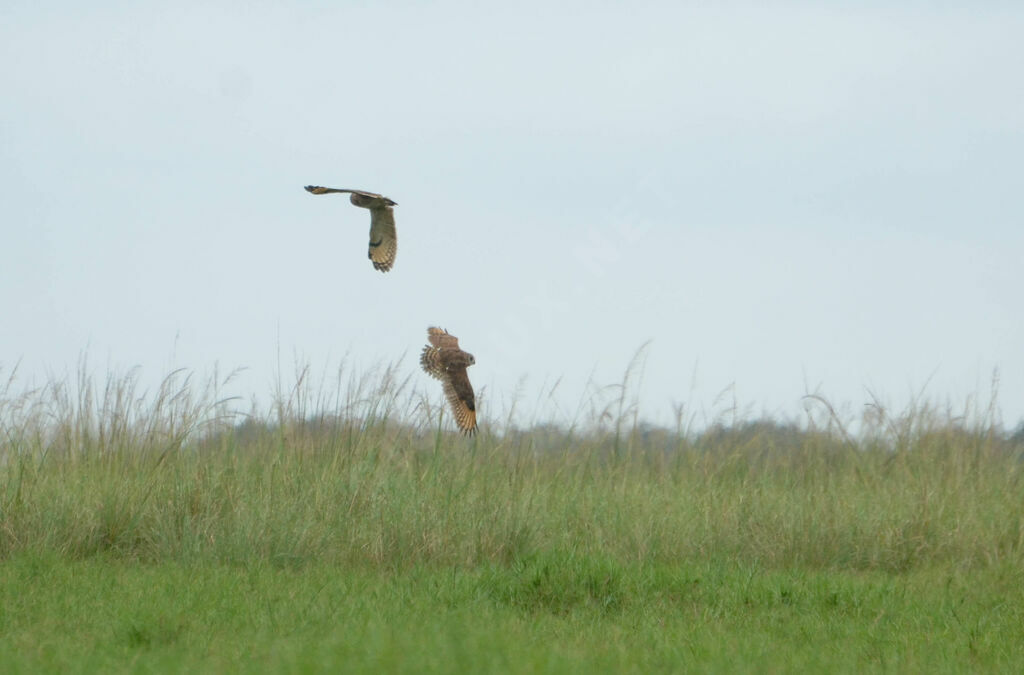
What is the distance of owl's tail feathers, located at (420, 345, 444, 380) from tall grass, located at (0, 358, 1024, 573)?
→ 394 millimetres

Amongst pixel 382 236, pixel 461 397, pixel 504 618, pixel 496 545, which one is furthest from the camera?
pixel 461 397

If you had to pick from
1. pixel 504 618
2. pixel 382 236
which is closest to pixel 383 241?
pixel 382 236

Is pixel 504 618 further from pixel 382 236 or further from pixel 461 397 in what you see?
pixel 382 236

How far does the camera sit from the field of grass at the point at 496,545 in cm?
459

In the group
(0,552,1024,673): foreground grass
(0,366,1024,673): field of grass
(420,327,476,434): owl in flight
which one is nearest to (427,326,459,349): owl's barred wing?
(420,327,476,434): owl in flight

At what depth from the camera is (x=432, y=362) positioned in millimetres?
7949

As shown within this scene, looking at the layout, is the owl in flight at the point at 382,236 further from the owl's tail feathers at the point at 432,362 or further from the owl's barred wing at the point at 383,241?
the owl's tail feathers at the point at 432,362

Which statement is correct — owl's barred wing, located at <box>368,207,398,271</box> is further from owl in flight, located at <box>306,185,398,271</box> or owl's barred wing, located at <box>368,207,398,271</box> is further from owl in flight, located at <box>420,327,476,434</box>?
owl in flight, located at <box>420,327,476,434</box>

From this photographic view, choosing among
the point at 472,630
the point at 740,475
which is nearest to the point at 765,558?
the point at 740,475

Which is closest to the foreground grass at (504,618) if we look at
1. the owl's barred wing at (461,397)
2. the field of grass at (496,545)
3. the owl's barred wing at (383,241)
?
the field of grass at (496,545)

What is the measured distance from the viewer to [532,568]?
19.2 ft

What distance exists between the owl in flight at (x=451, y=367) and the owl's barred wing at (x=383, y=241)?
0.63 m

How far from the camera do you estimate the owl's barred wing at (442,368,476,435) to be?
7891 mm

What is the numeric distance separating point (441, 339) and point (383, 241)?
0.80 metres
